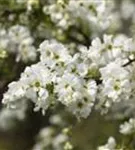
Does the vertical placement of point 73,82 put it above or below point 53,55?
below

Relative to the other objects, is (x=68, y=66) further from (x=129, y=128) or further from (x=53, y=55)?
(x=129, y=128)

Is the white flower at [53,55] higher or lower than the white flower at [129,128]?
higher

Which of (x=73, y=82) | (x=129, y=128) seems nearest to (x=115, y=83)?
(x=73, y=82)

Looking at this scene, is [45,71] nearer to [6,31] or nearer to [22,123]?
[6,31]

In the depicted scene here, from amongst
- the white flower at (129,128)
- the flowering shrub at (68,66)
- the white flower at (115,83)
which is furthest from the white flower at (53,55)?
the white flower at (129,128)

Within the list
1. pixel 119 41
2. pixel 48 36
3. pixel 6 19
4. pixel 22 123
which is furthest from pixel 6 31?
pixel 22 123

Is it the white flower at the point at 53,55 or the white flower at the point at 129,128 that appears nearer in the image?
the white flower at the point at 53,55

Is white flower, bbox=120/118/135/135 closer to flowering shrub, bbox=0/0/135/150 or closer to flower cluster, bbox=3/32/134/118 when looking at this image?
flowering shrub, bbox=0/0/135/150

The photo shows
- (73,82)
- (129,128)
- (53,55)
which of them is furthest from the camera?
(129,128)

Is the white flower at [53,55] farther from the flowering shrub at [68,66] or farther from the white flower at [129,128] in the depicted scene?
the white flower at [129,128]
